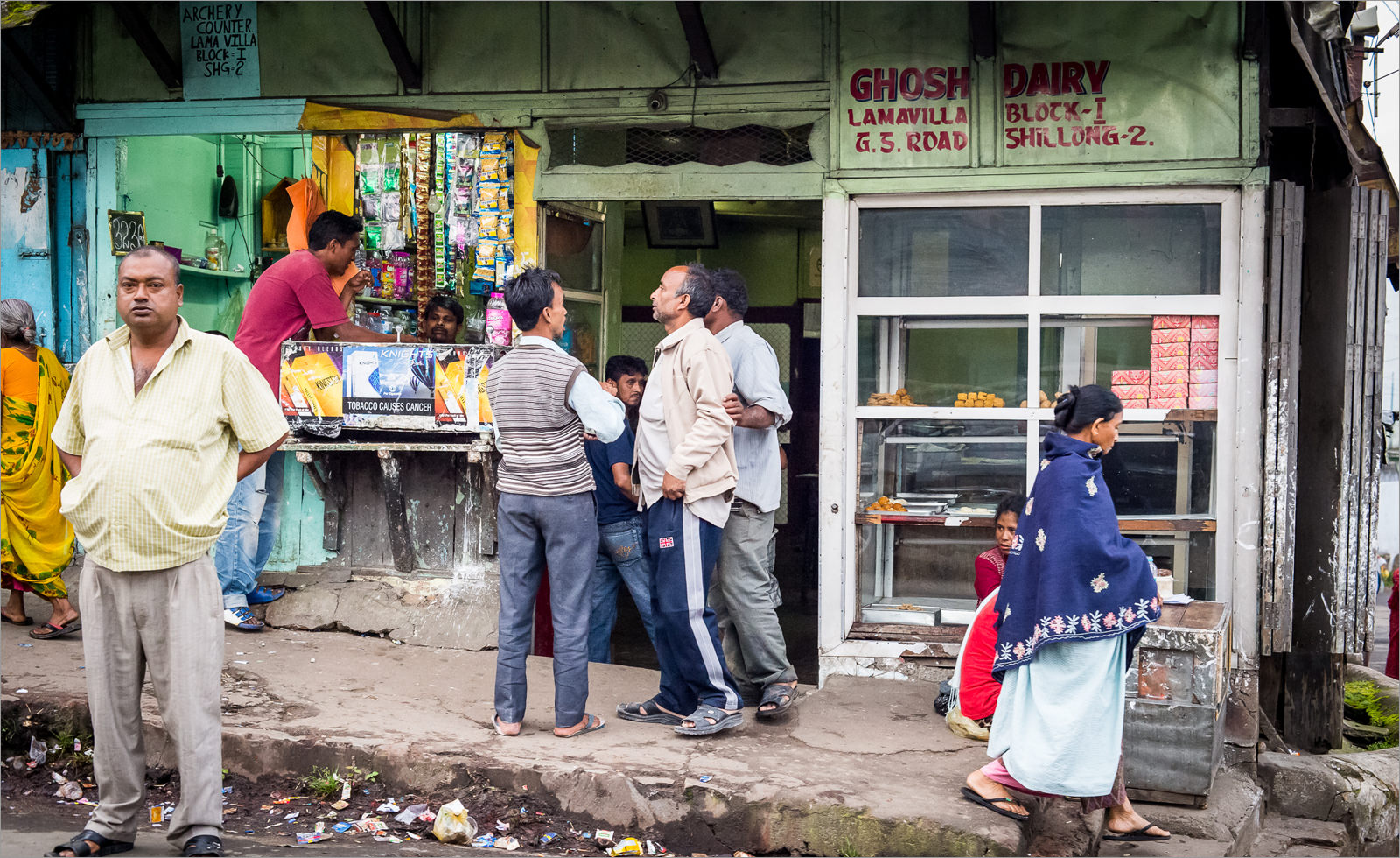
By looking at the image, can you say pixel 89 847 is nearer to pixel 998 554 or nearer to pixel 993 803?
pixel 993 803

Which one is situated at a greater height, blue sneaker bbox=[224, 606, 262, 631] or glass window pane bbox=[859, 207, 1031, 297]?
glass window pane bbox=[859, 207, 1031, 297]

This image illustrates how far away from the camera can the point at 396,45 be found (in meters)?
6.15

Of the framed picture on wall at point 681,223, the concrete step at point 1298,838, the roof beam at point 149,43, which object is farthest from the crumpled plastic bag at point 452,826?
the framed picture on wall at point 681,223

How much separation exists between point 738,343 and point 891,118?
1.55 m

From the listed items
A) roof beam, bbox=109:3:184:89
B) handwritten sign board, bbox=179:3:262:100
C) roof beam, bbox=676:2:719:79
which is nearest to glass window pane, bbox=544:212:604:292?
roof beam, bbox=676:2:719:79

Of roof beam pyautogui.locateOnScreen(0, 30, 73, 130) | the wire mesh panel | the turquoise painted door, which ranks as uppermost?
roof beam pyautogui.locateOnScreen(0, 30, 73, 130)

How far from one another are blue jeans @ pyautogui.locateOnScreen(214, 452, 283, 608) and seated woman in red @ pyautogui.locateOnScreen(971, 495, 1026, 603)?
356cm

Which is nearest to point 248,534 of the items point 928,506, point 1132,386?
point 928,506

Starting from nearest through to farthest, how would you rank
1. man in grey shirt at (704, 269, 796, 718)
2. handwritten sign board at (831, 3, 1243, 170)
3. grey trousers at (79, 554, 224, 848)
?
grey trousers at (79, 554, 224, 848) < man in grey shirt at (704, 269, 796, 718) < handwritten sign board at (831, 3, 1243, 170)

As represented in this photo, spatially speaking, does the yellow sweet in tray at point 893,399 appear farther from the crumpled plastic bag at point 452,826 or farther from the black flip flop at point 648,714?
the crumpled plastic bag at point 452,826

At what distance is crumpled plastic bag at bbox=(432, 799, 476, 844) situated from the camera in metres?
4.07

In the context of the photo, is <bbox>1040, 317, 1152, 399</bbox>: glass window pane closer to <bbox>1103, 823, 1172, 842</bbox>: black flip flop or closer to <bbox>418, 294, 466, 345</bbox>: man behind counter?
<bbox>1103, 823, 1172, 842</bbox>: black flip flop

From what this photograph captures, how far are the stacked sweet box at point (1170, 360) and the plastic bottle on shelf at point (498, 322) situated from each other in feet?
10.9

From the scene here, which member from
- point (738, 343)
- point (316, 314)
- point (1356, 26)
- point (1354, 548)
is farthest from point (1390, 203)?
point (316, 314)
